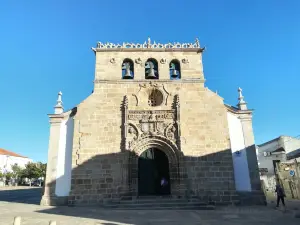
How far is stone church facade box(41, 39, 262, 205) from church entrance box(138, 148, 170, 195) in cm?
5

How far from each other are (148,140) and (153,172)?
1.69 metres

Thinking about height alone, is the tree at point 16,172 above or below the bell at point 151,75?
below

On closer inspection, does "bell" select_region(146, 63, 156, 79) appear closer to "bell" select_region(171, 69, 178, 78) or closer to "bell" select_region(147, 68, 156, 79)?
"bell" select_region(147, 68, 156, 79)

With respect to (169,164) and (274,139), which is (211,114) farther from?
(274,139)

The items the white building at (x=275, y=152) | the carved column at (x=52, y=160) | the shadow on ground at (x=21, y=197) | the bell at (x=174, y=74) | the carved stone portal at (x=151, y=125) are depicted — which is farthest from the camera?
the white building at (x=275, y=152)

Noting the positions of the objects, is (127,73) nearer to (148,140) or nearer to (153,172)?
(148,140)

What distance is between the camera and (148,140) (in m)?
12.2

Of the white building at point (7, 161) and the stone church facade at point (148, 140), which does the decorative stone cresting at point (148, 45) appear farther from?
the white building at point (7, 161)

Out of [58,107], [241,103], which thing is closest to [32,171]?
[58,107]

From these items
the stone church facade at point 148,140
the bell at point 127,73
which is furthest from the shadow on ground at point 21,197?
the bell at point 127,73

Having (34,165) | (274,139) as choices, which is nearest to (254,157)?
(274,139)

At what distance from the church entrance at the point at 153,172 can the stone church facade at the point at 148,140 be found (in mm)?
48

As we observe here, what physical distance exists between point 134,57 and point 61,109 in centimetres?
505

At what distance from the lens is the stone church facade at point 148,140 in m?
11.5
